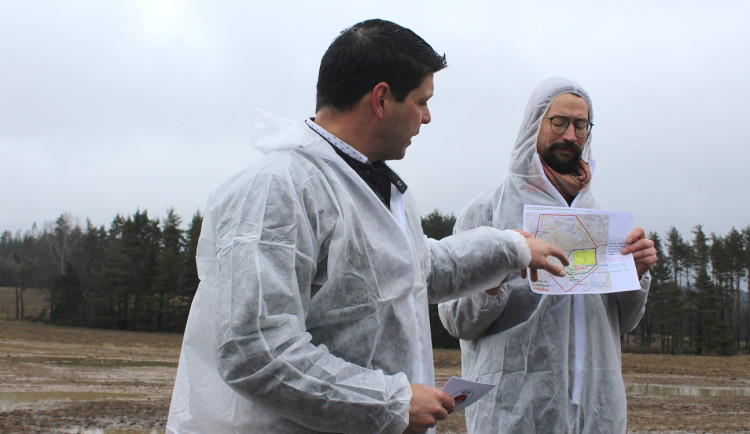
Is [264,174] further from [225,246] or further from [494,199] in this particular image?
[494,199]

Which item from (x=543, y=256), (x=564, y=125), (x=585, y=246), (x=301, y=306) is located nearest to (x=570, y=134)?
(x=564, y=125)

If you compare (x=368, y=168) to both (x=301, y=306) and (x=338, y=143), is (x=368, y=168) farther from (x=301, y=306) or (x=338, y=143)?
(x=301, y=306)

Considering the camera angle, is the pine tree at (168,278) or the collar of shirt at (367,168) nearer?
the collar of shirt at (367,168)

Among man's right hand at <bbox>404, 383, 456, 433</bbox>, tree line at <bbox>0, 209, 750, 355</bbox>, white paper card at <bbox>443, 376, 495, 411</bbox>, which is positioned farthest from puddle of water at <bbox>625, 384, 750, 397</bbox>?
tree line at <bbox>0, 209, 750, 355</bbox>

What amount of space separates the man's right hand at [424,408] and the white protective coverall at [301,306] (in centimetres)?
3

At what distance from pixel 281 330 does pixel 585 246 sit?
6.23ft

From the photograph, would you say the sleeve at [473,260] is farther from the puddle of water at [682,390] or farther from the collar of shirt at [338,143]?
the puddle of water at [682,390]

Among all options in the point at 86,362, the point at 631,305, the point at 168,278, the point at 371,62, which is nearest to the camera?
the point at 371,62

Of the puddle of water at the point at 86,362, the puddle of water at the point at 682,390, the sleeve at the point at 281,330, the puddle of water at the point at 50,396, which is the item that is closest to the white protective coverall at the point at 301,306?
the sleeve at the point at 281,330

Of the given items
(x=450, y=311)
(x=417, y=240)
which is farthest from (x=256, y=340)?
(x=450, y=311)

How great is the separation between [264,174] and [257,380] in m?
0.58

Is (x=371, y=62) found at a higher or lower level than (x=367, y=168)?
higher

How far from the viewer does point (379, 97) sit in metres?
2.19

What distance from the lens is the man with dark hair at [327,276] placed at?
186 centimetres
